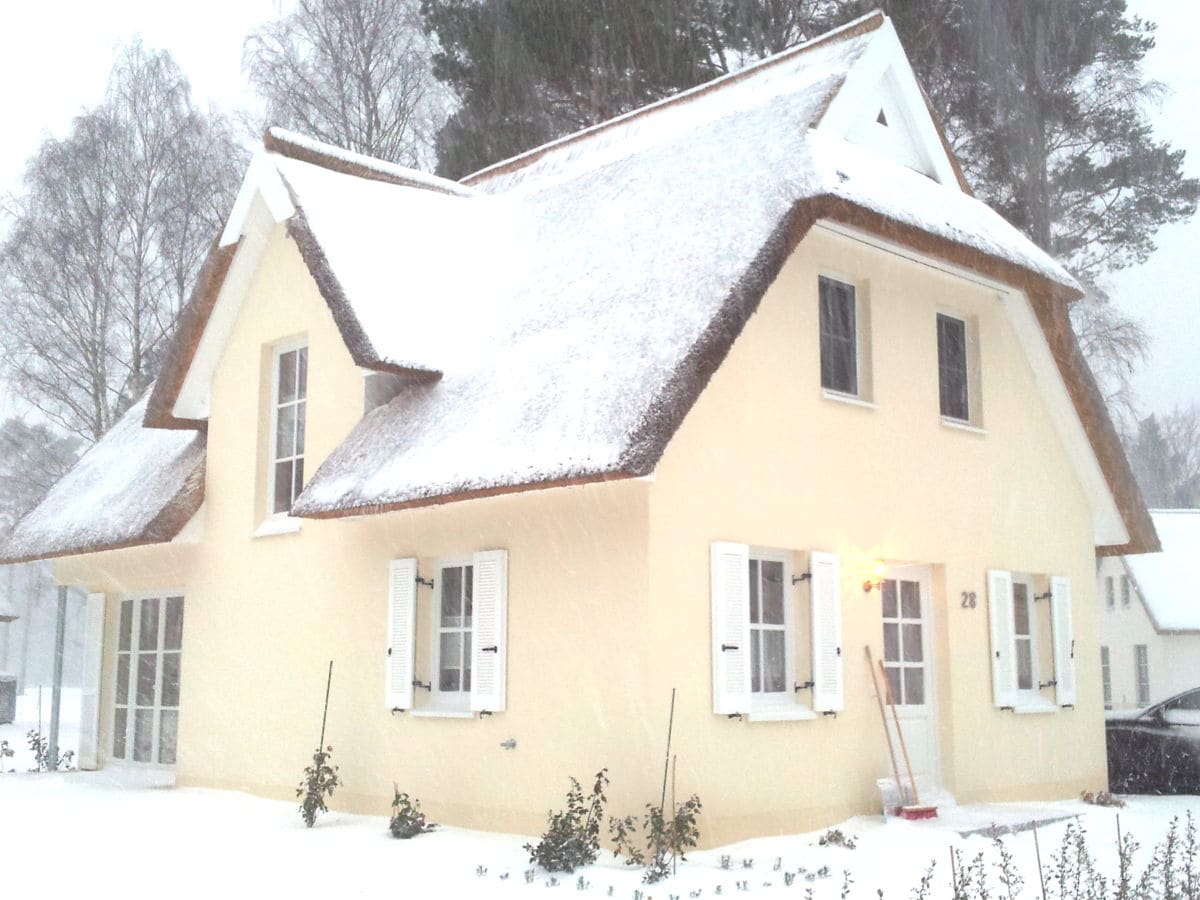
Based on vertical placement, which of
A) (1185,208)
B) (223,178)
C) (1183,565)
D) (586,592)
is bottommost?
(586,592)

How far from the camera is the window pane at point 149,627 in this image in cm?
1420

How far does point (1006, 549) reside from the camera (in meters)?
12.3

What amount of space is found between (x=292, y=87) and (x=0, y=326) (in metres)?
7.14

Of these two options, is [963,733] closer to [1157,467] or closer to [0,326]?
[0,326]

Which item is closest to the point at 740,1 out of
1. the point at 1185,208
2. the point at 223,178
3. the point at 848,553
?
the point at 1185,208

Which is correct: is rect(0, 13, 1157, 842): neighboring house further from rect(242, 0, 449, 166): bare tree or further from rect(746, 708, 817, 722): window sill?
rect(242, 0, 449, 166): bare tree

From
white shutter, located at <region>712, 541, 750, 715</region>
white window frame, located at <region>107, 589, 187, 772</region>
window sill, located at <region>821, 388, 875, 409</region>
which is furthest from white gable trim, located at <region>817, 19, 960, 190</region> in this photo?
white window frame, located at <region>107, 589, 187, 772</region>

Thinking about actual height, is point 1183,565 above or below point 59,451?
below

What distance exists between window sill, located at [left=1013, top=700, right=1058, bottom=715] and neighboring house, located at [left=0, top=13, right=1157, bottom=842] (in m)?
0.06

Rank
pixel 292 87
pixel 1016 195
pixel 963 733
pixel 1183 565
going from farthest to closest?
pixel 1183 565 → pixel 292 87 → pixel 1016 195 → pixel 963 733

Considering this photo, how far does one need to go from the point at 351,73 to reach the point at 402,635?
15.7 metres

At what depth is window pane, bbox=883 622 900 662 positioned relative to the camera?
1121 centimetres

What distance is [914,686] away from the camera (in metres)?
11.4

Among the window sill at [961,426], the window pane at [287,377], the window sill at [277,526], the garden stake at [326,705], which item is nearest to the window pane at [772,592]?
the window sill at [961,426]
